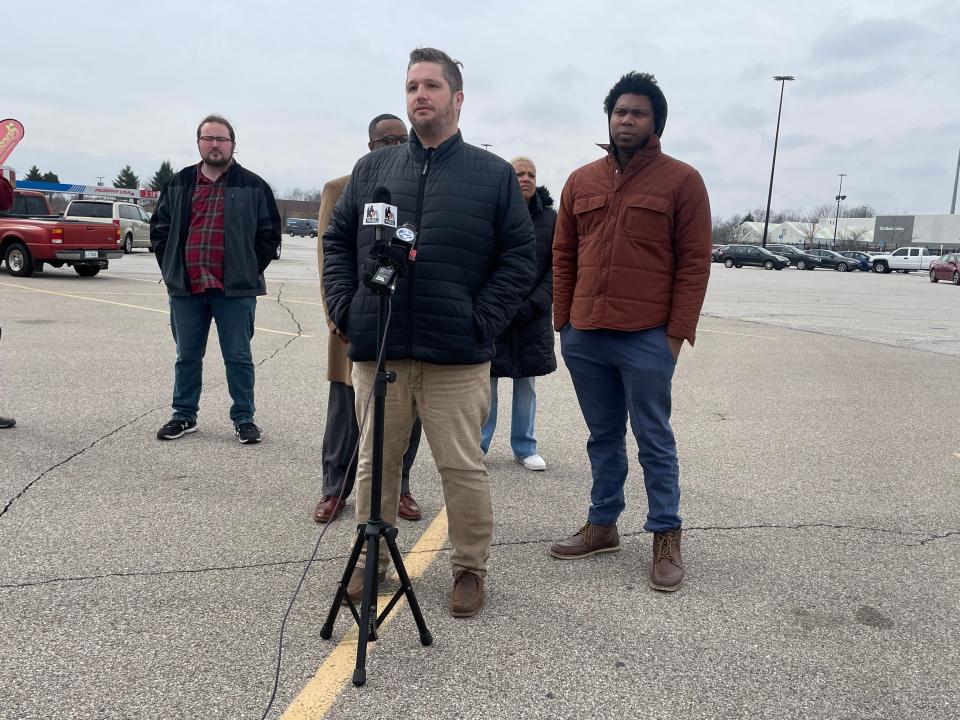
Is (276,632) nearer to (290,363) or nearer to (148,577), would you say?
(148,577)

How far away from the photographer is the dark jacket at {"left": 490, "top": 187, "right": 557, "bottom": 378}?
4879mm

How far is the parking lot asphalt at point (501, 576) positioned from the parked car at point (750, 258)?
Answer: 141 ft

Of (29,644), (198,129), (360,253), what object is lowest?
(29,644)

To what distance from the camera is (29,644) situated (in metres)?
2.79

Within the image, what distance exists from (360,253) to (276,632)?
1.46 meters

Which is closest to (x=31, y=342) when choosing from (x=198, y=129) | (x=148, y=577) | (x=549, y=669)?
(x=198, y=129)

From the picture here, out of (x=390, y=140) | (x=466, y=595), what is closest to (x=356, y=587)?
(x=466, y=595)

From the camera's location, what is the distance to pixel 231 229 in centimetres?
529

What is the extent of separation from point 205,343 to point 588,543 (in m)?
3.10

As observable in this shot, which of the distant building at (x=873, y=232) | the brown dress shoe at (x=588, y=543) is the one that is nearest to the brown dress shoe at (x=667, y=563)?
the brown dress shoe at (x=588, y=543)

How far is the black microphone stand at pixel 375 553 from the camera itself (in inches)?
104

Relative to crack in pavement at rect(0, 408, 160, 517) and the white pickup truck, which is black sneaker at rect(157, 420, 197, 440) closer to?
crack in pavement at rect(0, 408, 160, 517)

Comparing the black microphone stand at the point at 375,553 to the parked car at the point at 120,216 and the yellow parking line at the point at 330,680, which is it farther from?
the parked car at the point at 120,216

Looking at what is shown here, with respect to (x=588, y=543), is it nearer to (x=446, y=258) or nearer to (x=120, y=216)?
(x=446, y=258)
